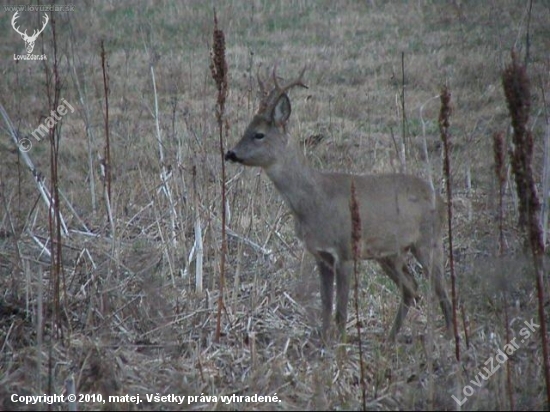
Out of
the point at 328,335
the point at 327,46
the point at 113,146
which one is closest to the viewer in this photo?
the point at 328,335

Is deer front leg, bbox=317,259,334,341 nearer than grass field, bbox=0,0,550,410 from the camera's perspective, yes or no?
No

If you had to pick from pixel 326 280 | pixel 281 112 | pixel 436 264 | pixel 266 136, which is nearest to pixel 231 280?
pixel 326 280

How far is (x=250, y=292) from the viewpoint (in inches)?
298

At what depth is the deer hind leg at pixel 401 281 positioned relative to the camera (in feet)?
22.9

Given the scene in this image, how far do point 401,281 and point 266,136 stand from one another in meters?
1.51

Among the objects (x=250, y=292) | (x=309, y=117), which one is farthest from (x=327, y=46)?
(x=250, y=292)

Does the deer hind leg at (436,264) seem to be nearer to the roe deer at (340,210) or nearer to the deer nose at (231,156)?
the roe deer at (340,210)

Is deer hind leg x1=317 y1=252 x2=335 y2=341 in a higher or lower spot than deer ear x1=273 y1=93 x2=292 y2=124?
lower

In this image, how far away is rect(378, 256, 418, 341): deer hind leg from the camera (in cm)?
696

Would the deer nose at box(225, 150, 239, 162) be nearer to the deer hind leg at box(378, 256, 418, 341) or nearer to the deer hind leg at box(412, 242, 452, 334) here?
the deer hind leg at box(378, 256, 418, 341)

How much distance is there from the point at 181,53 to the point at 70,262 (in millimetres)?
8441

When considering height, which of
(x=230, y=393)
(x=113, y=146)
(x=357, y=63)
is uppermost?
(x=357, y=63)

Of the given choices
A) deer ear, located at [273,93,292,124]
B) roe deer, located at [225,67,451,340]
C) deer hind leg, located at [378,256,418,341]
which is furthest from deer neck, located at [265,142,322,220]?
deer hind leg, located at [378,256,418,341]

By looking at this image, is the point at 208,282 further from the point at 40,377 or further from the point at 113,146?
the point at 113,146
